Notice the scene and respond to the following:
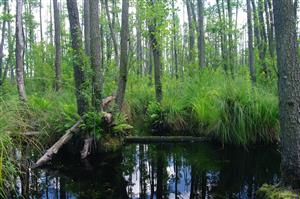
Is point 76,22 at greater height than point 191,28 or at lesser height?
lesser

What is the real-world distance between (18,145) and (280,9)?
162 inches

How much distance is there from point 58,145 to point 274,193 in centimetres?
406

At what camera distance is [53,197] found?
4.44m

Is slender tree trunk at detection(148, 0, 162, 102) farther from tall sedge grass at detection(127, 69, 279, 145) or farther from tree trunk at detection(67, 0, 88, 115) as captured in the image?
tree trunk at detection(67, 0, 88, 115)

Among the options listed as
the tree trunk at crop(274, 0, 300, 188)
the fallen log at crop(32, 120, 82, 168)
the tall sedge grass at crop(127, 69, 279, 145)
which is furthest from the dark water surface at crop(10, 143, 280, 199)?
the tree trunk at crop(274, 0, 300, 188)

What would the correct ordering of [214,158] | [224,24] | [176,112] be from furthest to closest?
[224,24] → [176,112] → [214,158]

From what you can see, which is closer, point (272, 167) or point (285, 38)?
point (285, 38)

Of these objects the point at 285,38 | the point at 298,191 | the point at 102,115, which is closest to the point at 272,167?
the point at 298,191

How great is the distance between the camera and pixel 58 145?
5.77 meters

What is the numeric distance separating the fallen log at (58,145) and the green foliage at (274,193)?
3.83m

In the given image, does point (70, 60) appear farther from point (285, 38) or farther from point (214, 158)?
point (285, 38)

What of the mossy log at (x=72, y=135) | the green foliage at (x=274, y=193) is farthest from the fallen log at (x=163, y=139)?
the green foliage at (x=274, y=193)

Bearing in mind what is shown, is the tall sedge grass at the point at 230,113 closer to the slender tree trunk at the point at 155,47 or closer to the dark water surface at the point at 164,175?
the dark water surface at the point at 164,175

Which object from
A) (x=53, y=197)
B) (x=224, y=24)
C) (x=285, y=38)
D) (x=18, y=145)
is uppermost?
(x=224, y=24)
